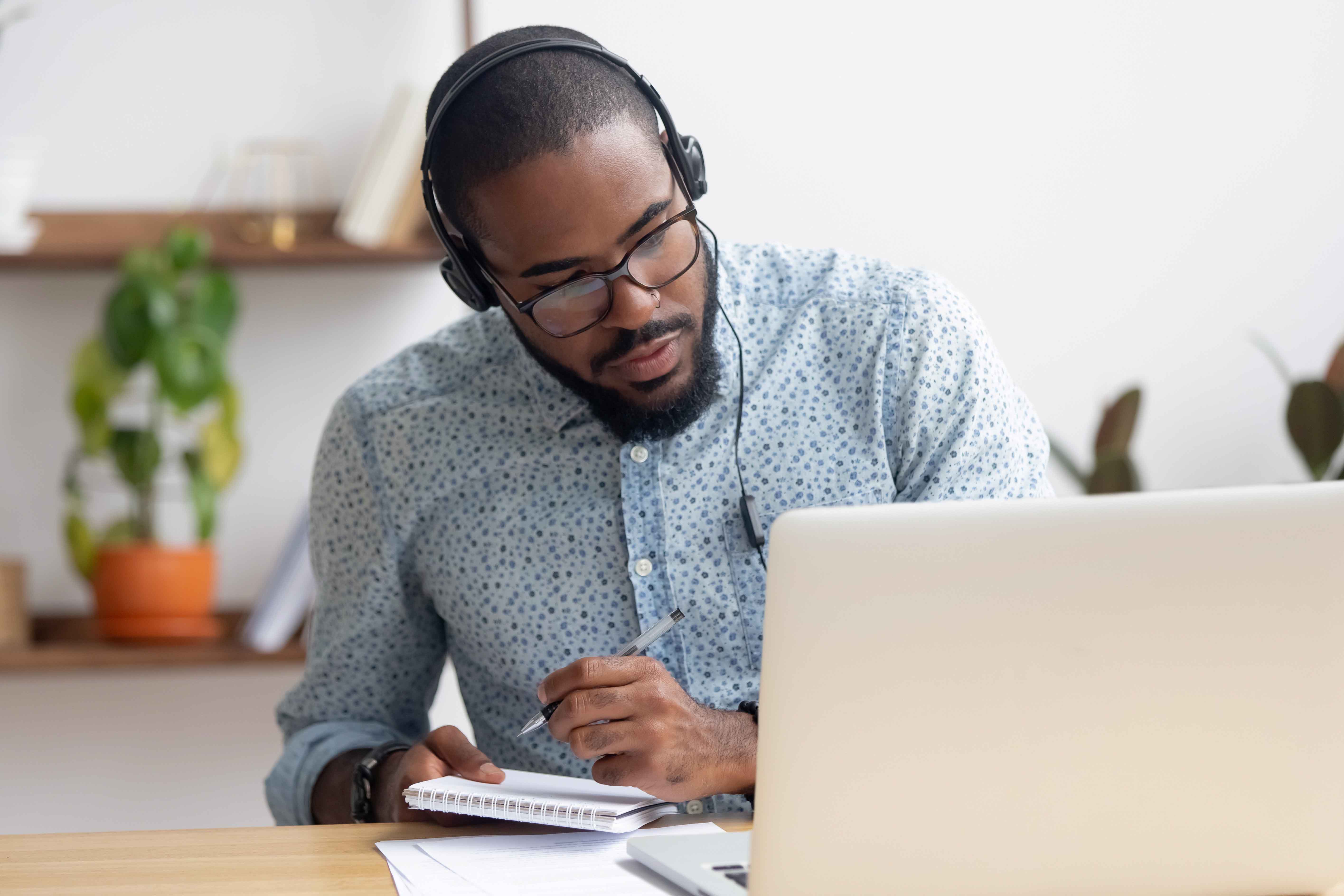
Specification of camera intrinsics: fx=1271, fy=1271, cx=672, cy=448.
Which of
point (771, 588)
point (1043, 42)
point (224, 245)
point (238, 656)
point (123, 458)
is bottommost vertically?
point (238, 656)

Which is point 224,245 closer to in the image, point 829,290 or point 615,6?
point 615,6

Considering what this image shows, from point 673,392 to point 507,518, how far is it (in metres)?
0.24

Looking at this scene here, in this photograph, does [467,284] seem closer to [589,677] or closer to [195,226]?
[589,677]

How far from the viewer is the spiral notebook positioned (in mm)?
948

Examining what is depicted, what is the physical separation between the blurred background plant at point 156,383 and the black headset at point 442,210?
938 mm

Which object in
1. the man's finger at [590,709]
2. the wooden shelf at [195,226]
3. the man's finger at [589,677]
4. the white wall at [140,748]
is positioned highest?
the wooden shelf at [195,226]

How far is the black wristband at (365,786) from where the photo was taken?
3.94 ft

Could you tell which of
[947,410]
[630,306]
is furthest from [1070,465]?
[630,306]

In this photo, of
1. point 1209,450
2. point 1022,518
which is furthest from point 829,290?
point 1209,450

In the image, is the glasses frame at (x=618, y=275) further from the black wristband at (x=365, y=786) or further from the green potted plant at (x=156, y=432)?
the green potted plant at (x=156, y=432)

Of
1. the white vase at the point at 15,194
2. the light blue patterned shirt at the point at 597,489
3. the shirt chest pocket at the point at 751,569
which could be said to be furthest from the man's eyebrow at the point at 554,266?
the white vase at the point at 15,194

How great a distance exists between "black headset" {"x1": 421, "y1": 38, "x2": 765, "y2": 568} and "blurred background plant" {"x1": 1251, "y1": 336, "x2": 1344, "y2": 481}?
1244 mm

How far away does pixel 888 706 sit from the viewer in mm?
676

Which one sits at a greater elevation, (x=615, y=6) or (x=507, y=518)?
(x=615, y=6)
